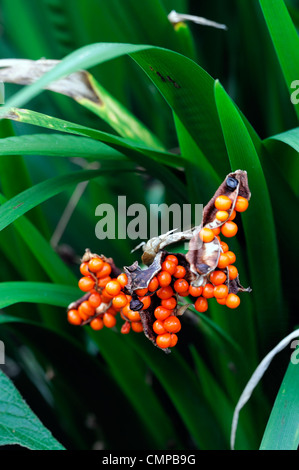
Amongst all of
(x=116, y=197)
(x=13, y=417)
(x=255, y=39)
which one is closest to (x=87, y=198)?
(x=116, y=197)

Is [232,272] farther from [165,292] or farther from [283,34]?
[283,34]

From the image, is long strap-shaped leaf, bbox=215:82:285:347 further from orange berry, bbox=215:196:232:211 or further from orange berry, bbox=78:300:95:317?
orange berry, bbox=78:300:95:317

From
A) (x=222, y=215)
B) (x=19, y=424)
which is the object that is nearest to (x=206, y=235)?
(x=222, y=215)

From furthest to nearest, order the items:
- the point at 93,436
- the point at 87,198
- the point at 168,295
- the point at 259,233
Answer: the point at 87,198
the point at 93,436
the point at 259,233
the point at 168,295

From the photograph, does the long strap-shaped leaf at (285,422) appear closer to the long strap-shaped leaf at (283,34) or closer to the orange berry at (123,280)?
the orange berry at (123,280)

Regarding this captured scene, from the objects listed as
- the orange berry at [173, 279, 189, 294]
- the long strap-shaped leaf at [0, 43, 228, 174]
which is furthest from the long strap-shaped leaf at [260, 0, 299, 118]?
the orange berry at [173, 279, 189, 294]

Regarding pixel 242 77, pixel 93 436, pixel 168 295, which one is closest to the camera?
pixel 168 295

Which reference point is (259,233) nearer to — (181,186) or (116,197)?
(181,186)

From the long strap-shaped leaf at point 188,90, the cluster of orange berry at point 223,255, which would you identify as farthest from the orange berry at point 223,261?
the long strap-shaped leaf at point 188,90
